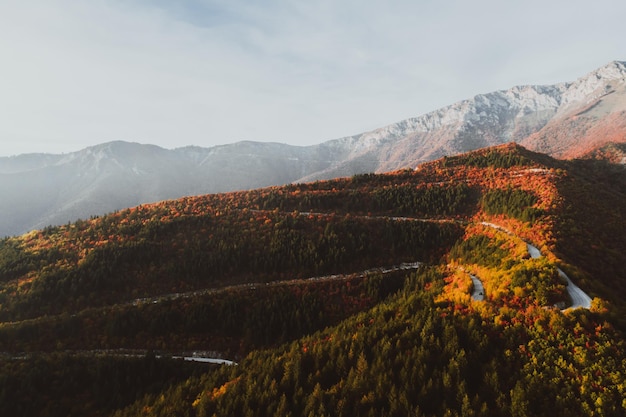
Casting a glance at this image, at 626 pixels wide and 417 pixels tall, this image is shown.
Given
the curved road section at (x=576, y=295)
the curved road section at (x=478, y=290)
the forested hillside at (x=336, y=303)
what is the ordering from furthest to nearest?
1. the curved road section at (x=478, y=290)
2. the curved road section at (x=576, y=295)
3. the forested hillside at (x=336, y=303)

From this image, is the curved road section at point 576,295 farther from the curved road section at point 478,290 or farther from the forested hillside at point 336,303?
the curved road section at point 478,290

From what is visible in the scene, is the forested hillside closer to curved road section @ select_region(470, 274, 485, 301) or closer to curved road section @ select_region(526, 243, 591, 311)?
curved road section @ select_region(526, 243, 591, 311)

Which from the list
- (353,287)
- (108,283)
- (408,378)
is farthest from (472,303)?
(108,283)

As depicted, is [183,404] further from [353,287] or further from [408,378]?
[353,287]

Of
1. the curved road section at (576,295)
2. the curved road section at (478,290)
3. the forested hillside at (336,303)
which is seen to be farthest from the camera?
the curved road section at (478,290)

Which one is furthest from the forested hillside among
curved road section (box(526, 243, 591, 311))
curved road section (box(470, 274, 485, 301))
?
curved road section (box(470, 274, 485, 301))

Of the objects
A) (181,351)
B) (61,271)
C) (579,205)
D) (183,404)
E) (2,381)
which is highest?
(579,205)

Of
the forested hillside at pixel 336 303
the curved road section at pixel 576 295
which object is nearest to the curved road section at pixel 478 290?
the forested hillside at pixel 336 303

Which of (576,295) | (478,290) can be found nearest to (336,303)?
(478,290)
